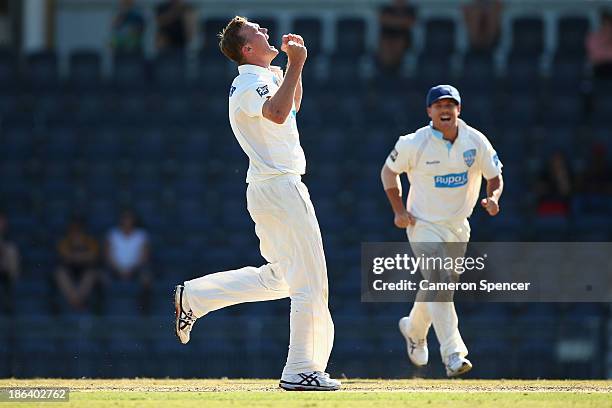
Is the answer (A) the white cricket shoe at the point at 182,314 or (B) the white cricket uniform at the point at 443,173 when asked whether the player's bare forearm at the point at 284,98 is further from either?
(B) the white cricket uniform at the point at 443,173

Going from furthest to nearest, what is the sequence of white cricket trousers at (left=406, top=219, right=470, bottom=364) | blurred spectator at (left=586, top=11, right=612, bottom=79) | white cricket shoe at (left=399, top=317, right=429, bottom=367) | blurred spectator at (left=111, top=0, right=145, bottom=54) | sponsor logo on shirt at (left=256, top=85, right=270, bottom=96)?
1. blurred spectator at (left=111, top=0, right=145, bottom=54)
2. blurred spectator at (left=586, top=11, right=612, bottom=79)
3. white cricket shoe at (left=399, top=317, right=429, bottom=367)
4. white cricket trousers at (left=406, top=219, right=470, bottom=364)
5. sponsor logo on shirt at (left=256, top=85, right=270, bottom=96)

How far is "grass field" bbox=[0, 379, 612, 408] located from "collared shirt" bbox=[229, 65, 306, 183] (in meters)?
1.35

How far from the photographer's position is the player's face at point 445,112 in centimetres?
929

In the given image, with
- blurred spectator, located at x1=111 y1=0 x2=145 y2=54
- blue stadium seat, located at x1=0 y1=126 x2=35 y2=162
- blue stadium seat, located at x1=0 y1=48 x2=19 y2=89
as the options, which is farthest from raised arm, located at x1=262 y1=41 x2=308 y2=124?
blue stadium seat, located at x1=0 y1=48 x2=19 y2=89

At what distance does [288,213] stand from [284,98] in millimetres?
722

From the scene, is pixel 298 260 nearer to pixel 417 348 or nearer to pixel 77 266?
pixel 417 348

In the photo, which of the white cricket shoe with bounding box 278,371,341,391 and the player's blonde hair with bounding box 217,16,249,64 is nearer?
→ the white cricket shoe with bounding box 278,371,341,391

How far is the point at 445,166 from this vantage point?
9.35m

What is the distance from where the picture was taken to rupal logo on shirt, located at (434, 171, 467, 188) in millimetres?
9359

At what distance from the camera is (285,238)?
7.97 m

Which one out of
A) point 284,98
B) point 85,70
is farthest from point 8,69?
point 284,98

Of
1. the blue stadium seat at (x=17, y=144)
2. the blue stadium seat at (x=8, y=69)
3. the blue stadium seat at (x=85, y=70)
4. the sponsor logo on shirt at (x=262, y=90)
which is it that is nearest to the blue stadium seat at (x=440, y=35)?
the blue stadium seat at (x=85, y=70)

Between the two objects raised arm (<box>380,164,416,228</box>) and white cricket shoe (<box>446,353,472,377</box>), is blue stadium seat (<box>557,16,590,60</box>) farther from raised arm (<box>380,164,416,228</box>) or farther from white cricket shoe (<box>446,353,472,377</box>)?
white cricket shoe (<box>446,353,472,377</box>)

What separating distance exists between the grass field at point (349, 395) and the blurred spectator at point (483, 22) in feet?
28.1
